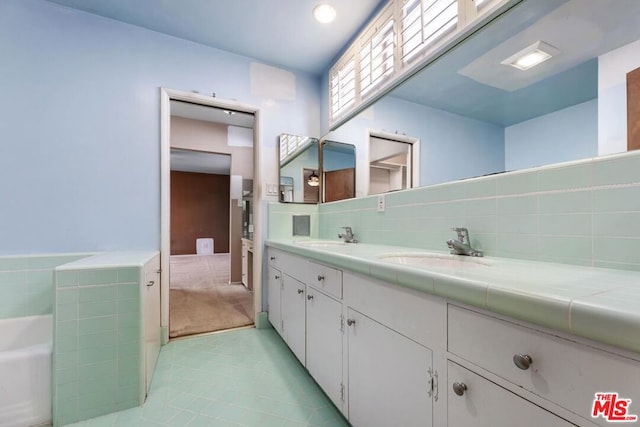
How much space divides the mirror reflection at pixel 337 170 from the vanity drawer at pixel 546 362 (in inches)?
61.9

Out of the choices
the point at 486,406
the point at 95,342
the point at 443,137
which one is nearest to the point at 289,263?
the point at 95,342

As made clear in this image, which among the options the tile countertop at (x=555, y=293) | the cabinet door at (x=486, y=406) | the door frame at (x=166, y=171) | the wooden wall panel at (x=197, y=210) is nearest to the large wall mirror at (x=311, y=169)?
the door frame at (x=166, y=171)

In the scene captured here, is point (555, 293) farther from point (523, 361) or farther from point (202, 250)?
point (202, 250)

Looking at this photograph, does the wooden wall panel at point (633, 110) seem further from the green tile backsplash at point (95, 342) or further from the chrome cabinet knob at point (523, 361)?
the green tile backsplash at point (95, 342)

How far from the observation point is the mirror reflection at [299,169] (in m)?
2.46

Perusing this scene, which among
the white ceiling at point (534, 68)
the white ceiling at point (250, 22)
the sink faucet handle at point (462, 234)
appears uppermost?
the white ceiling at point (250, 22)

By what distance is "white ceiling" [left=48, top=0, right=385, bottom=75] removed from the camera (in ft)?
5.90

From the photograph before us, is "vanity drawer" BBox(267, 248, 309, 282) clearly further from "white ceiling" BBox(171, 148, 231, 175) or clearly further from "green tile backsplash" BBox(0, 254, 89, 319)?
"white ceiling" BBox(171, 148, 231, 175)

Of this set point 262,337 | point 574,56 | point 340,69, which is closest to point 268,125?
point 340,69

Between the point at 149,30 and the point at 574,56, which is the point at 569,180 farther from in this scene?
the point at 149,30

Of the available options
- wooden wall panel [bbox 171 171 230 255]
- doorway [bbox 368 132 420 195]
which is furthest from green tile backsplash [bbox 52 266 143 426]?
wooden wall panel [bbox 171 171 230 255]

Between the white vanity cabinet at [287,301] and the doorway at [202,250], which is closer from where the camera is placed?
the white vanity cabinet at [287,301]

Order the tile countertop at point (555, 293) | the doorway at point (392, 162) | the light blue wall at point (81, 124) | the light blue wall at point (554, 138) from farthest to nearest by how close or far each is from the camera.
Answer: the light blue wall at point (81, 124), the doorway at point (392, 162), the light blue wall at point (554, 138), the tile countertop at point (555, 293)

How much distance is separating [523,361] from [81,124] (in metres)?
2.66
